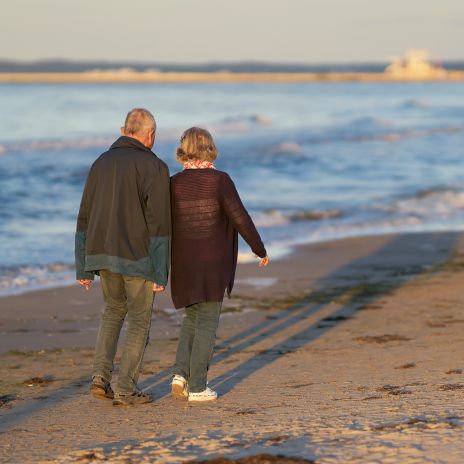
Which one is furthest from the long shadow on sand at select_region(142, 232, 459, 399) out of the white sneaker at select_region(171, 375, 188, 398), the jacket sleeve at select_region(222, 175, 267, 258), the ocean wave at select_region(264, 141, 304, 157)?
the ocean wave at select_region(264, 141, 304, 157)

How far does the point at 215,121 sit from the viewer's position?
166ft

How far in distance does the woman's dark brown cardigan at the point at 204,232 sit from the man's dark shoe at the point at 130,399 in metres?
0.55

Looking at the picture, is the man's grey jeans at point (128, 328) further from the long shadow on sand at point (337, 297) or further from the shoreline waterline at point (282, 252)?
the shoreline waterline at point (282, 252)

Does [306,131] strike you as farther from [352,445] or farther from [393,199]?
[352,445]

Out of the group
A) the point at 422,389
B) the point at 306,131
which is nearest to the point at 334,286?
the point at 422,389

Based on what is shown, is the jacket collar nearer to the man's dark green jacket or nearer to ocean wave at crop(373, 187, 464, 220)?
the man's dark green jacket

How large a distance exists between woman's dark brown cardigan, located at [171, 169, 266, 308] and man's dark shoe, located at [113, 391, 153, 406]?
1.79 ft

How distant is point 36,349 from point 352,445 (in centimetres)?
373

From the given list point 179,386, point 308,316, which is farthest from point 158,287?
point 308,316

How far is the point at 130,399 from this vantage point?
233 inches

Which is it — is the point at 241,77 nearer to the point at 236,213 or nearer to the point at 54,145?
the point at 54,145

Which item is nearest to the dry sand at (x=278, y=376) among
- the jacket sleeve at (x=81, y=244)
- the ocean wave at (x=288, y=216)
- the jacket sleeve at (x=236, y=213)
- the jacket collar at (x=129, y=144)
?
the jacket sleeve at (x=81, y=244)

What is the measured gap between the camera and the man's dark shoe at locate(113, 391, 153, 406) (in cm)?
592

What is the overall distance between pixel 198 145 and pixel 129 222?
0.55 m
